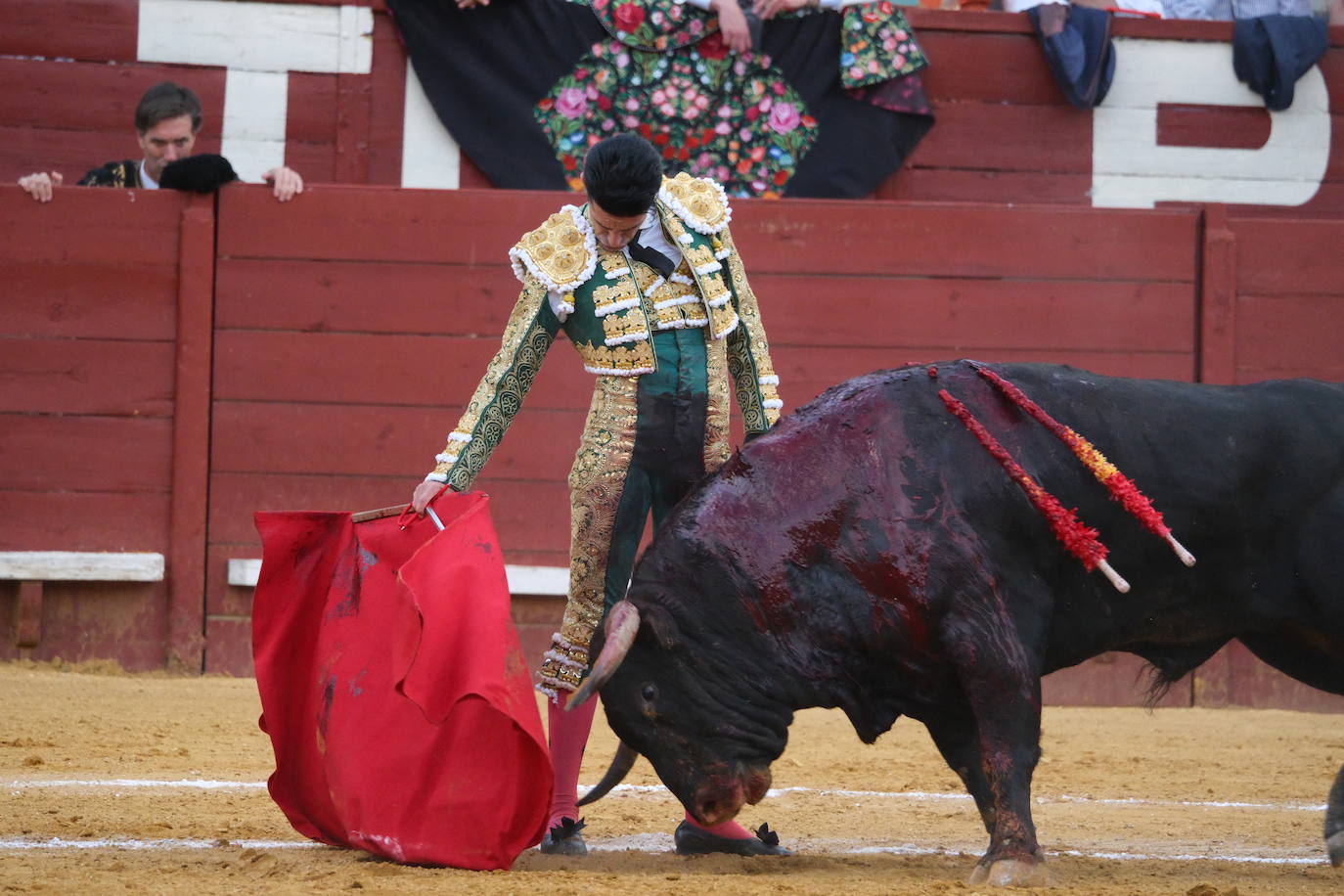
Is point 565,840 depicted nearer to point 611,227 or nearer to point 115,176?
point 611,227

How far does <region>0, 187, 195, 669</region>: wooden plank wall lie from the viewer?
598 centimetres

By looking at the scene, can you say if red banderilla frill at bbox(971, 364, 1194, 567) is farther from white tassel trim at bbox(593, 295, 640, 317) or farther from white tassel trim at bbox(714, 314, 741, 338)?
white tassel trim at bbox(593, 295, 640, 317)

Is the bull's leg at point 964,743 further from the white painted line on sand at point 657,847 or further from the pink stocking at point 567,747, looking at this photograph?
the pink stocking at point 567,747

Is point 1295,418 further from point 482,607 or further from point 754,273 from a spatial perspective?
point 754,273

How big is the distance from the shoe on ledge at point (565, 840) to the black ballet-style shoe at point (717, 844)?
0.21 meters

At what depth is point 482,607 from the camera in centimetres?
320

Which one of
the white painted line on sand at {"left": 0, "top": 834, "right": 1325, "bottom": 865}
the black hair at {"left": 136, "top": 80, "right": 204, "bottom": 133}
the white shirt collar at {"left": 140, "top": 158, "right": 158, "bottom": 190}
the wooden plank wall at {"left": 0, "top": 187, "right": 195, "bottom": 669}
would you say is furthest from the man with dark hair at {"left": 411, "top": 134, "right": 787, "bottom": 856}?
the white shirt collar at {"left": 140, "top": 158, "right": 158, "bottom": 190}

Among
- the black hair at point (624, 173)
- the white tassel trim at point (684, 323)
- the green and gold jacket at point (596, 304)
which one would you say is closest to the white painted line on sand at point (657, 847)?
the green and gold jacket at point (596, 304)

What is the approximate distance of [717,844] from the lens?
3.45m

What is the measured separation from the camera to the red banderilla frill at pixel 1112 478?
10.4 ft

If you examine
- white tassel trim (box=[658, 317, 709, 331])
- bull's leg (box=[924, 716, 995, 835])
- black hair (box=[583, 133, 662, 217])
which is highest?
black hair (box=[583, 133, 662, 217])

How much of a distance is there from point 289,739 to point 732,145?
3681 mm

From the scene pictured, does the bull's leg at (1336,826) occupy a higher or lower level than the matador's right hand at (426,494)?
lower

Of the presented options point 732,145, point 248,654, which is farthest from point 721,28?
point 248,654
